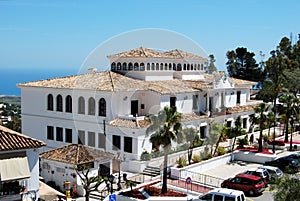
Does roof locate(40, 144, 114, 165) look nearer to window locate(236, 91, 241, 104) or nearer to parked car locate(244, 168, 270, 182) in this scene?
parked car locate(244, 168, 270, 182)

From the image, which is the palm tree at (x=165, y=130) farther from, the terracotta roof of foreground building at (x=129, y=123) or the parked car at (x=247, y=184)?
the terracotta roof of foreground building at (x=129, y=123)

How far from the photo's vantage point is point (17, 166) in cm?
1972

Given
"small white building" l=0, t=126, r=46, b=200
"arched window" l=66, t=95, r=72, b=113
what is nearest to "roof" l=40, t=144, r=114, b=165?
"small white building" l=0, t=126, r=46, b=200

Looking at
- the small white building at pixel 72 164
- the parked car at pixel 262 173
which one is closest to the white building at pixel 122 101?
the small white building at pixel 72 164

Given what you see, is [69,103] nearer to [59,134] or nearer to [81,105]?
[81,105]

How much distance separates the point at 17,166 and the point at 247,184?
524 inches

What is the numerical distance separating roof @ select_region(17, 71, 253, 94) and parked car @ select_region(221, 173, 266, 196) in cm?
1080

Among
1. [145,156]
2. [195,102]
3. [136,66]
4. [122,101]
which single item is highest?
[136,66]

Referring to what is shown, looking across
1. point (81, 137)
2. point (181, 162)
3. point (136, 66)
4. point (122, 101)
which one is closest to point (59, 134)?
point (81, 137)

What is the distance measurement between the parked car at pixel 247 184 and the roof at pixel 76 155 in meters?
8.00

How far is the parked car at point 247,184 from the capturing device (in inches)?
987

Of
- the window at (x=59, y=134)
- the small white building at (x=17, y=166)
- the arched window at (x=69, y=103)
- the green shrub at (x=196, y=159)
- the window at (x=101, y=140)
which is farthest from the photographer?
the window at (x=59, y=134)

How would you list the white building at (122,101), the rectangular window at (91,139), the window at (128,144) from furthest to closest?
the rectangular window at (91,139) < the white building at (122,101) < the window at (128,144)

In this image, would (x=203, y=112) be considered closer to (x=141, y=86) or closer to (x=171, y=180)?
(x=141, y=86)
